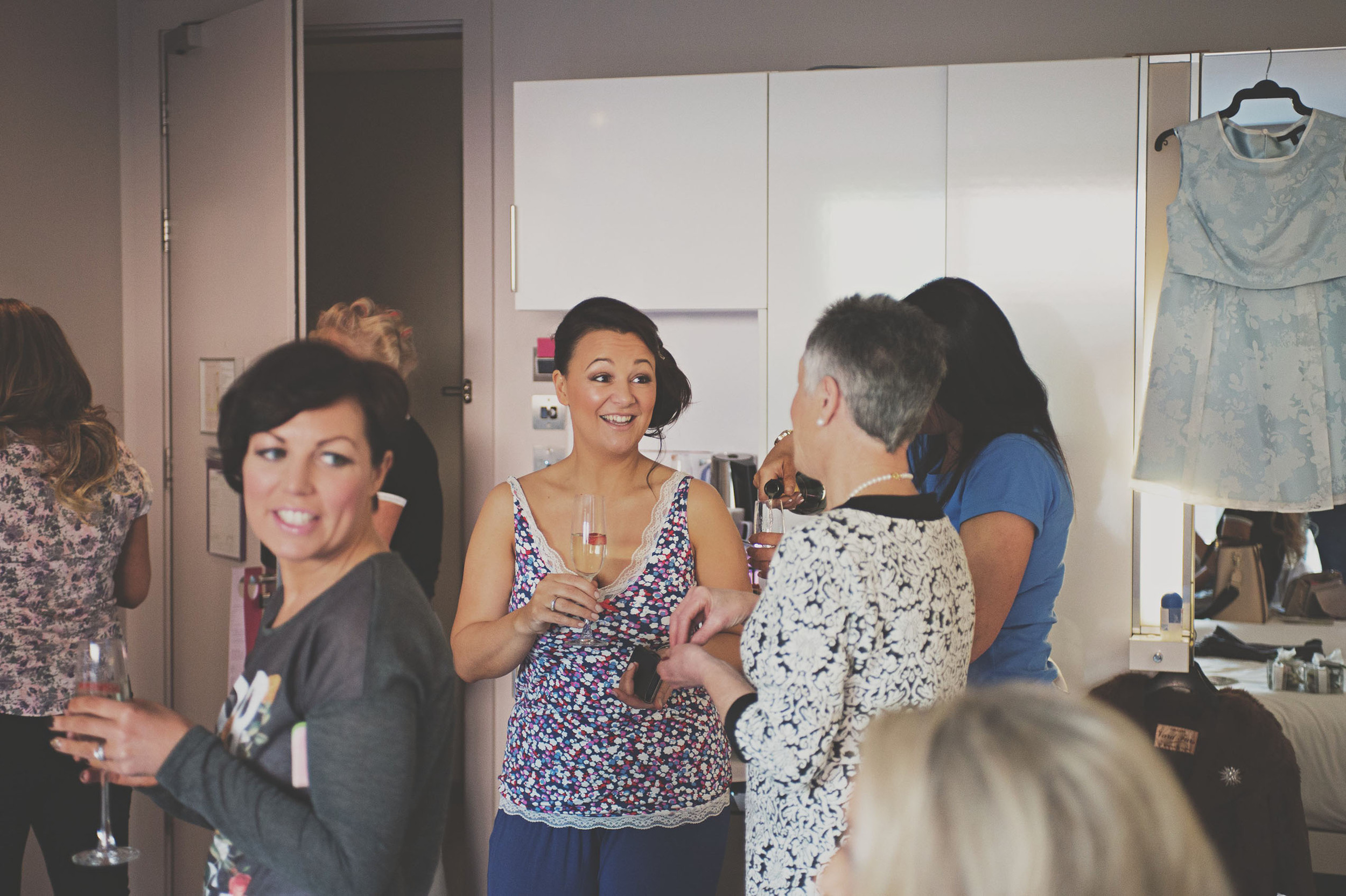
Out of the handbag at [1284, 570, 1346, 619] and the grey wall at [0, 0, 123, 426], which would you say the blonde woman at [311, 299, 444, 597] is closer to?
the grey wall at [0, 0, 123, 426]

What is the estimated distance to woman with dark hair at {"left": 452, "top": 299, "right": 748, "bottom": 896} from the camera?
166cm

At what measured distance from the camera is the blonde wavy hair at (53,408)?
211cm

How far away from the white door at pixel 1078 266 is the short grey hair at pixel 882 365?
141 cm

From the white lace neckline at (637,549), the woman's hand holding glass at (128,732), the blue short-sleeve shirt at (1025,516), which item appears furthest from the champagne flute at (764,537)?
the woman's hand holding glass at (128,732)

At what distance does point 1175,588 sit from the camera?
255 centimetres

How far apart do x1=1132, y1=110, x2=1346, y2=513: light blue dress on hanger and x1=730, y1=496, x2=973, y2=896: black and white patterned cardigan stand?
1.45 metres

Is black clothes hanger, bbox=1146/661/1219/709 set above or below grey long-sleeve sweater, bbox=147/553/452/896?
below

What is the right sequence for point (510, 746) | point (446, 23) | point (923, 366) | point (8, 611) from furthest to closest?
point (446, 23)
point (8, 611)
point (510, 746)
point (923, 366)

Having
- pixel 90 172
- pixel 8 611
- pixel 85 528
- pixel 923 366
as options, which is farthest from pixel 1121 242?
pixel 90 172

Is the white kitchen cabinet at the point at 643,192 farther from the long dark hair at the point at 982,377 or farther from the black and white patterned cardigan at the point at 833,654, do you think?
the black and white patterned cardigan at the point at 833,654

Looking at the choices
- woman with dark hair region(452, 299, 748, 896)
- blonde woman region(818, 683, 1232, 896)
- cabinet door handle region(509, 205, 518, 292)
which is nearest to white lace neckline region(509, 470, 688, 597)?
woman with dark hair region(452, 299, 748, 896)

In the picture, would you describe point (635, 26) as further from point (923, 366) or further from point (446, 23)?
point (923, 366)

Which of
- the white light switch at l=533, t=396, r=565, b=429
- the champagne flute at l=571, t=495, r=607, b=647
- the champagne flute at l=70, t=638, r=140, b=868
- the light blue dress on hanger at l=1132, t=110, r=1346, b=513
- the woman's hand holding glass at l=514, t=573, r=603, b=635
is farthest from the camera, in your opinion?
the white light switch at l=533, t=396, r=565, b=429

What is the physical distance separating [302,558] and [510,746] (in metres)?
0.90
